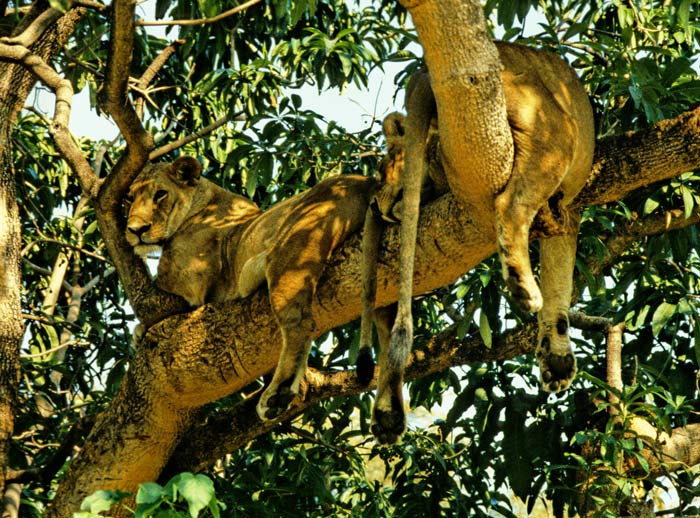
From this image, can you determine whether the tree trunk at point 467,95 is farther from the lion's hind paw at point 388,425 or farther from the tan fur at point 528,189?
the lion's hind paw at point 388,425

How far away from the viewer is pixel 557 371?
16.7 ft

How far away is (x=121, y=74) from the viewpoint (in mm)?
5527

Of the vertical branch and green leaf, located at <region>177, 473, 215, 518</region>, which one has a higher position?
the vertical branch

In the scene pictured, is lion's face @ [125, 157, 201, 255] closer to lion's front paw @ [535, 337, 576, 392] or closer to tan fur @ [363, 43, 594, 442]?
tan fur @ [363, 43, 594, 442]

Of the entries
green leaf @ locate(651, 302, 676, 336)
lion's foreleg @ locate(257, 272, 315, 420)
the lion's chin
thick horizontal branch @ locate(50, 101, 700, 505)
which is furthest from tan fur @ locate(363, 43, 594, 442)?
the lion's chin

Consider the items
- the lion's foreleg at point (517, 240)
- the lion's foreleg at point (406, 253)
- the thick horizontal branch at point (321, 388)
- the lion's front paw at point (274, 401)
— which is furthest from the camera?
the thick horizontal branch at point (321, 388)

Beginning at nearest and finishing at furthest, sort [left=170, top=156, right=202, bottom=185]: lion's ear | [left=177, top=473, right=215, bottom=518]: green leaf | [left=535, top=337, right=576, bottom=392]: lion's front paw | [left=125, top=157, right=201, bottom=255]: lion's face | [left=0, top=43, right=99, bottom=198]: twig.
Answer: [left=177, top=473, right=215, bottom=518]: green leaf
[left=535, top=337, right=576, bottom=392]: lion's front paw
[left=0, top=43, right=99, bottom=198]: twig
[left=125, top=157, right=201, bottom=255]: lion's face
[left=170, top=156, right=202, bottom=185]: lion's ear

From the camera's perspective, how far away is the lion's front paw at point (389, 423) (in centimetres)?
480

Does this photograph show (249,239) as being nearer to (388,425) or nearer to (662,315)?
(388,425)

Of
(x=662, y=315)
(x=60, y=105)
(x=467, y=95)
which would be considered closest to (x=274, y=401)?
(x=467, y=95)

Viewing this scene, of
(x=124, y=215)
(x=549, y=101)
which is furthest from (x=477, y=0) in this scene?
(x=124, y=215)

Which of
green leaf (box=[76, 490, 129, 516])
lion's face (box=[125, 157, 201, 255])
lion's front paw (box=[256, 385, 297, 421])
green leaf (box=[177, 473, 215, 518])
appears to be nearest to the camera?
green leaf (box=[177, 473, 215, 518])

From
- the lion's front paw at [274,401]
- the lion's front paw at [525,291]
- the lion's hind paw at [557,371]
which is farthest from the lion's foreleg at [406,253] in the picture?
the lion's hind paw at [557,371]

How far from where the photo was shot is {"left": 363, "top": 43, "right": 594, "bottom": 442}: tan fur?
4.46m
